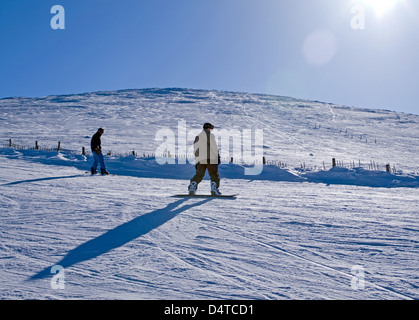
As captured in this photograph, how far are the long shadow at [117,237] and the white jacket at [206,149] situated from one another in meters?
1.87

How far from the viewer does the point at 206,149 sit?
8.56 metres

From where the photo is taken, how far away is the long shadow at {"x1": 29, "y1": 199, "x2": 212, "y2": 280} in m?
4.01

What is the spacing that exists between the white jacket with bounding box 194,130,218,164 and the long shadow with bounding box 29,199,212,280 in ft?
6.12

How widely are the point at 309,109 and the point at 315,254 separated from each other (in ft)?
198

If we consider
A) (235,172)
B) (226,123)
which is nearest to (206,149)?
(235,172)

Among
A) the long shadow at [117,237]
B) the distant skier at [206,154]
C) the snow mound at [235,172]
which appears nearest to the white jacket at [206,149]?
the distant skier at [206,154]

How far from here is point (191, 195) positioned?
8.59 m

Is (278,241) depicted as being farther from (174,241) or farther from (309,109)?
(309,109)

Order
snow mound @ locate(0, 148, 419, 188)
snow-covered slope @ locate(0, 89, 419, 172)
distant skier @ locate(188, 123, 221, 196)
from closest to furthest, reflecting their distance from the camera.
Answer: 1. distant skier @ locate(188, 123, 221, 196)
2. snow mound @ locate(0, 148, 419, 188)
3. snow-covered slope @ locate(0, 89, 419, 172)

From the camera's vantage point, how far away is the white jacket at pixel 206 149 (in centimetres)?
854

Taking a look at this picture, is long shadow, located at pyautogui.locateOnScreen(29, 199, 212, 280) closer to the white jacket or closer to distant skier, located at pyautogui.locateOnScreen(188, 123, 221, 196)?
distant skier, located at pyautogui.locateOnScreen(188, 123, 221, 196)

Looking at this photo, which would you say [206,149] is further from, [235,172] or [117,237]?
[235,172]

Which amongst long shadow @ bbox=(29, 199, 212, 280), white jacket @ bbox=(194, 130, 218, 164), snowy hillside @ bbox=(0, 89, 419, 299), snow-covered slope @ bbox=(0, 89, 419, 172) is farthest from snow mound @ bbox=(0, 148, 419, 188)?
snow-covered slope @ bbox=(0, 89, 419, 172)
